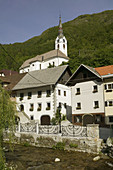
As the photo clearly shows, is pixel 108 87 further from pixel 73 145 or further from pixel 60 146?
pixel 60 146

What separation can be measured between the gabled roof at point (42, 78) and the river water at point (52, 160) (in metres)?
17.6

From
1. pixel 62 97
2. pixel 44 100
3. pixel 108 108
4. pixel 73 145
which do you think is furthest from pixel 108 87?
pixel 73 145

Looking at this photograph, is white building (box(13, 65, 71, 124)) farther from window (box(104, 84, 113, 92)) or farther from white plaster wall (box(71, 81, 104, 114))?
window (box(104, 84, 113, 92))

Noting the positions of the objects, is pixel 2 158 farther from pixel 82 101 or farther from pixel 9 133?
pixel 82 101

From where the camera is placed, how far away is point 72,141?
19.8 m

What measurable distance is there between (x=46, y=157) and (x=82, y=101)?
1567cm

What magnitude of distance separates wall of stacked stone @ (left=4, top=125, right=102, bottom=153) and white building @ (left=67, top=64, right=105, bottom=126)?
1020 centimetres

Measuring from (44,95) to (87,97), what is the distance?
29.8 feet

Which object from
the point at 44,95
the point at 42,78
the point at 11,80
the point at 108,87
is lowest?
the point at 44,95

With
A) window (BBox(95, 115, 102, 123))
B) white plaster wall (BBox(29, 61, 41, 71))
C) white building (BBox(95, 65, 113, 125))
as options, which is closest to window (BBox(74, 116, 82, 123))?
window (BBox(95, 115, 102, 123))

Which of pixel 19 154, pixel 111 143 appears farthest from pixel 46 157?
pixel 111 143

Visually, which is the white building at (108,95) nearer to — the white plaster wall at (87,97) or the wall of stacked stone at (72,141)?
the white plaster wall at (87,97)

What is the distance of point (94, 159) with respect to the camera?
649 inches

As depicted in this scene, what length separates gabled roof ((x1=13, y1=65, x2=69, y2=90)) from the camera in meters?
37.0
